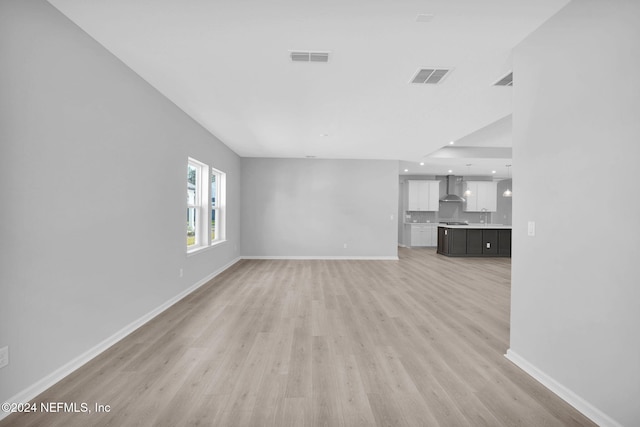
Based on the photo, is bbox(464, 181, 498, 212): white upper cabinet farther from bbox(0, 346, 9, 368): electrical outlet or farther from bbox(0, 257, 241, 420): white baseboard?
bbox(0, 346, 9, 368): electrical outlet

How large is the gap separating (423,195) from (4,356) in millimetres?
10665

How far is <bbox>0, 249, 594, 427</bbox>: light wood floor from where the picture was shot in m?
1.78

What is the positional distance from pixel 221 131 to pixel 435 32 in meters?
3.91

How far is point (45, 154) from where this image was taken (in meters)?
2.02

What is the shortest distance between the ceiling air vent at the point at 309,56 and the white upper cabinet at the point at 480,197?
9729 mm

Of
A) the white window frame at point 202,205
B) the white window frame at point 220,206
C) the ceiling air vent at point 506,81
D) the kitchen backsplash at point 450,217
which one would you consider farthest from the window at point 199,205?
the kitchen backsplash at point 450,217

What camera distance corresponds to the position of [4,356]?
1742mm

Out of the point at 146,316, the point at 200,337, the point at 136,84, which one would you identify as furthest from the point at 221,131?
the point at 200,337

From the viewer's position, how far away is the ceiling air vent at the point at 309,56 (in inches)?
105

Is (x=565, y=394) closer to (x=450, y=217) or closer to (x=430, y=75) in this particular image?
(x=430, y=75)

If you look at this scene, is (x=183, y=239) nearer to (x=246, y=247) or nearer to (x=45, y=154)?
(x=45, y=154)

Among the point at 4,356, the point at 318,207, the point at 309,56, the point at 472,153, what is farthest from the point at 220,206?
the point at 472,153

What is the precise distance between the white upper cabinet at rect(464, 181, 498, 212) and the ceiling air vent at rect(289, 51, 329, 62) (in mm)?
9729

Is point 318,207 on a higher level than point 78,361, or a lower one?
higher
